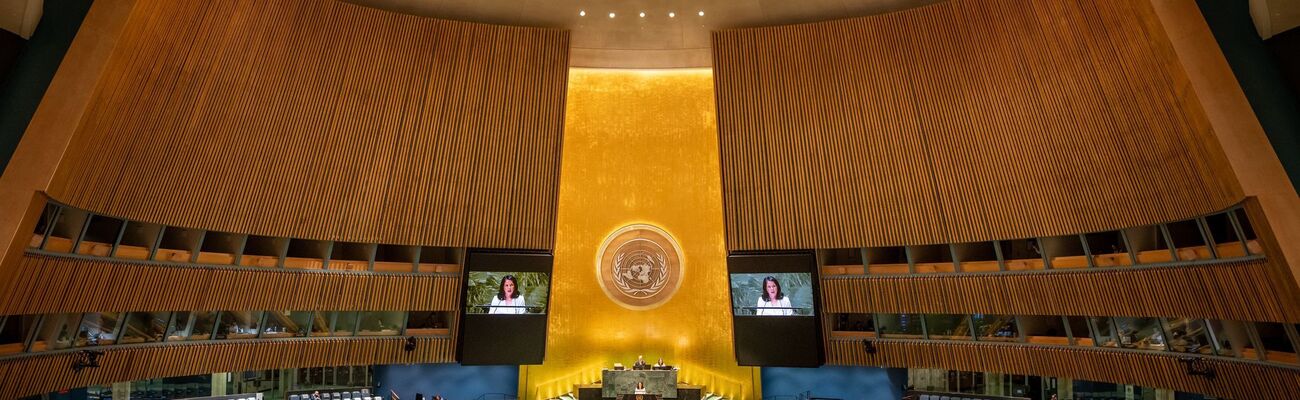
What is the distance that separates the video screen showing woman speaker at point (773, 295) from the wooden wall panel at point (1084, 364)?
2.90 ft

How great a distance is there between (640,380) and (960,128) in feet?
22.5

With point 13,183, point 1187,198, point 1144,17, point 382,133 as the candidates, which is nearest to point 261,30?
point 382,133

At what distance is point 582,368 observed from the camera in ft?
49.8

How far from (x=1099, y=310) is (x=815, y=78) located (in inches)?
210

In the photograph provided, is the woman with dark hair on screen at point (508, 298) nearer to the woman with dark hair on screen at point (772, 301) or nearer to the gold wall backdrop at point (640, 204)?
the gold wall backdrop at point (640, 204)

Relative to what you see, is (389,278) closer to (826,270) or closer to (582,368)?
(582,368)

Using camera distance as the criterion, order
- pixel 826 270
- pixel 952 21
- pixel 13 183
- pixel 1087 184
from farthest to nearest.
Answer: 1. pixel 826 270
2. pixel 952 21
3. pixel 1087 184
4. pixel 13 183

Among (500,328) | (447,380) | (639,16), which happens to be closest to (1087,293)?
(639,16)

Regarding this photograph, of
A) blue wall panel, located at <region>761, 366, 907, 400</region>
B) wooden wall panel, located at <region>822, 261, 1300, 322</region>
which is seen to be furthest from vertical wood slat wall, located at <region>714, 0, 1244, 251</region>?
blue wall panel, located at <region>761, 366, 907, 400</region>

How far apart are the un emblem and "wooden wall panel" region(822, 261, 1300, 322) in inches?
127

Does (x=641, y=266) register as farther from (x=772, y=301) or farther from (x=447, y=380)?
(x=447, y=380)

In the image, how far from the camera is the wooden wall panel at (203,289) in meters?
8.66

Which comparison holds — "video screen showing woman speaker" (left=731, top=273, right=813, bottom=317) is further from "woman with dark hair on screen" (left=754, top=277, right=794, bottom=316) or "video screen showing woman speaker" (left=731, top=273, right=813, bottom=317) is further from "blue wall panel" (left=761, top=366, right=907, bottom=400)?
"blue wall panel" (left=761, top=366, right=907, bottom=400)

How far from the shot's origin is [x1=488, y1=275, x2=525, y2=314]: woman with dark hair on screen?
13.4 m
